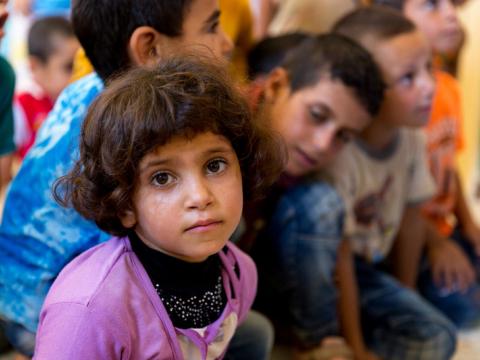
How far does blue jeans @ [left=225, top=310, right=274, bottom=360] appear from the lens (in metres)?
1.03

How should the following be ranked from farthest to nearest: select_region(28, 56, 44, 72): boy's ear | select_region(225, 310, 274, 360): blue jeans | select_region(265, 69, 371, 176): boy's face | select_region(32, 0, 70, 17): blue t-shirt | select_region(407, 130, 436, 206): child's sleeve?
select_region(32, 0, 70, 17): blue t-shirt
select_region(28, 56, 44, 72): boy's ear
select_region(407, 130, 436, 206): child's sleeve
select_region(265, 69, 371, 176): boy's face
select_region(225, 310, 274, 360): blue jeans

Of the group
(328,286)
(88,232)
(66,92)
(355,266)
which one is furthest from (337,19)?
(88,232)

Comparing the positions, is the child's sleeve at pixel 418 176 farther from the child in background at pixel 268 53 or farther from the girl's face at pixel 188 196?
the girl's face at pixel 188 196

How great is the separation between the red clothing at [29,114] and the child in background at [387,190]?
2.78ft


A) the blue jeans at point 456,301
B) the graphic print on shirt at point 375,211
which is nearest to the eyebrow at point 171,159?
the graphic print on shirt at point 375,211

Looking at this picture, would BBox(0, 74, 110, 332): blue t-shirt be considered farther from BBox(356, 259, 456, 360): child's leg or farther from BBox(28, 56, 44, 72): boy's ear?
BBox(28, 56, 44, 72): boy's ear

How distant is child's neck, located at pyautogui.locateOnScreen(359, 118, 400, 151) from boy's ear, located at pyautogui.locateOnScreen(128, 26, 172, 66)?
1.83 feet

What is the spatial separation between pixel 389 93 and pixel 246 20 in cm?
34

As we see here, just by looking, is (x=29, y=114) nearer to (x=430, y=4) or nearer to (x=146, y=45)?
(x=146, y=45)

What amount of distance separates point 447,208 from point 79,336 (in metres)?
1.20

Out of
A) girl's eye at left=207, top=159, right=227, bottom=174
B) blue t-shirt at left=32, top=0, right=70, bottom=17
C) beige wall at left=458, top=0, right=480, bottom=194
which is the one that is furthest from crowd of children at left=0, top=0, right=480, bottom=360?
beige wall at left=458, top=0, right=480, bottom=194

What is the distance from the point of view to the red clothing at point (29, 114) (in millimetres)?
1717

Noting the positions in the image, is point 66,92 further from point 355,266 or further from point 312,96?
point 355,266

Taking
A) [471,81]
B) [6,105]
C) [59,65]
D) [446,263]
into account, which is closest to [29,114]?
[59,65]
